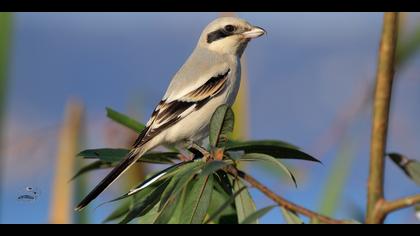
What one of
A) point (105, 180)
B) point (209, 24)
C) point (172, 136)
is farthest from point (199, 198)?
point (209, 24)

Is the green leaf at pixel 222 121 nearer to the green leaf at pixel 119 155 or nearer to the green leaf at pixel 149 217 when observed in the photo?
the green leaf at pixel 149 217

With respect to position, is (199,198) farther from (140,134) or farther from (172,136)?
(172,136)

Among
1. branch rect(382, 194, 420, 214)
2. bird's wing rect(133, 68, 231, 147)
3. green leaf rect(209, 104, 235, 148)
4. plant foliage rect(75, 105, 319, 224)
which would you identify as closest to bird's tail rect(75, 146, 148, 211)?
plant foliage rect(75, 105, 319, 224)

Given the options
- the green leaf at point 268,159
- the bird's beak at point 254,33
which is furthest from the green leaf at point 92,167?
the bird's beak at point 254,33

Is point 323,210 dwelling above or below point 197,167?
below

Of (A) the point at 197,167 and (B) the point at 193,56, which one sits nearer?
(A) the point at 197,167

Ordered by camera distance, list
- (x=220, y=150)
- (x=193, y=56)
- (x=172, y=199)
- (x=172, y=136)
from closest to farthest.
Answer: (x=172, y=199)
(x=220, y=150)
(x=172, y=136)
(x=193, y=56)

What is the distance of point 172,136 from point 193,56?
23.5 inches

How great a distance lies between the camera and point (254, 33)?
10.3 feet

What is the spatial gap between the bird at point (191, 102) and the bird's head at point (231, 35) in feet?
0.20

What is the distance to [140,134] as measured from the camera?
7.94ft

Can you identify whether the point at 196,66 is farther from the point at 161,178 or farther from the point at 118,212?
the point at 161,178

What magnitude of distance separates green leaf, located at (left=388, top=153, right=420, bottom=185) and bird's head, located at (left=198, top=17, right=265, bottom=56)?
1526mm

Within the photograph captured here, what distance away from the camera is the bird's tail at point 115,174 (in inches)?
85.0
